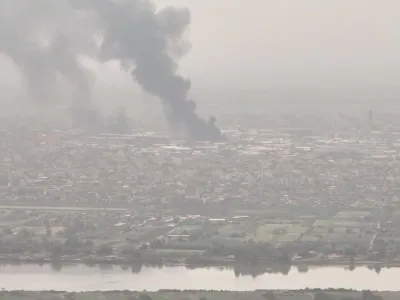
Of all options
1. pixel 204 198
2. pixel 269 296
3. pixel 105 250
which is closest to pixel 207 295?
pixel 269 296

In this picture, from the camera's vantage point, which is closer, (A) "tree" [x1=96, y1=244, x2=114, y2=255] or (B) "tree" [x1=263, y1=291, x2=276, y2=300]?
(B) "tree" [x1=263, y1=291, x2=276, y2=300]

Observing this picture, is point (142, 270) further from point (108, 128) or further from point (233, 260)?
point (108, 128)

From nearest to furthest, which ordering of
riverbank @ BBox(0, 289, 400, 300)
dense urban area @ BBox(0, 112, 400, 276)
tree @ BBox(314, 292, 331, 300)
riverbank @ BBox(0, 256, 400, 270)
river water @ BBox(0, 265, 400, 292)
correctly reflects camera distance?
tree @ BBox(314, 292, 331, 300)
riverbank @ BBox(0, 289, 400, 300)
river water @ BBox(0, 265, 400, 292)
riverbank @ BBox(0, 256, 400, 270)
dense urban area @ BBox(0, 112, 400, 276)

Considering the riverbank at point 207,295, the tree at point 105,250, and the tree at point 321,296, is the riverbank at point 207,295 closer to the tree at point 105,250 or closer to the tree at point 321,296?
the tree at point 321,296

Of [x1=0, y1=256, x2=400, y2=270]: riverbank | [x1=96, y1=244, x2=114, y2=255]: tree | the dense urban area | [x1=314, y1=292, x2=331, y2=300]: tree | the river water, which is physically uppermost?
the dense urban area

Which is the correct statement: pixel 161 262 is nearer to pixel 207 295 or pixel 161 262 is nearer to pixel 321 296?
pixel 207 295

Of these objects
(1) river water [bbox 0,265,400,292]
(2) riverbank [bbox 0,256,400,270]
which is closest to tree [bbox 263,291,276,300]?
(1) river water [bbox 0,265,400,292]

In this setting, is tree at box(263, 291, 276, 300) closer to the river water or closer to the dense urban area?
the river water
